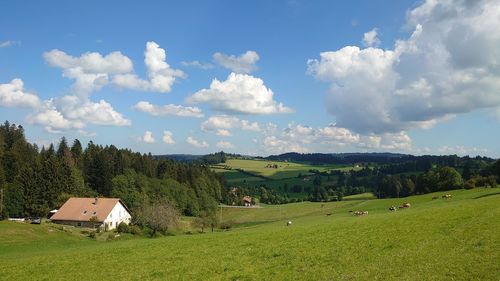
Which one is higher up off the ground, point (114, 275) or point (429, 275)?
point (429, 275)

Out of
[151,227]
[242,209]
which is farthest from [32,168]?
[242,209]

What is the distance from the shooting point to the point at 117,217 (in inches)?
4119

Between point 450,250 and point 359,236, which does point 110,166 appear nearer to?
point 359,236

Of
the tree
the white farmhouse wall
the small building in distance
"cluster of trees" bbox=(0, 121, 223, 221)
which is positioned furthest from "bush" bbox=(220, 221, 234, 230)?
Answer: the small building in distance

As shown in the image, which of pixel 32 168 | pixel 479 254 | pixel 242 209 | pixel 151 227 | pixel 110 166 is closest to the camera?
pixel 479 254

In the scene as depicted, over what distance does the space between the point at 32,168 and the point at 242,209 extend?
7101cm

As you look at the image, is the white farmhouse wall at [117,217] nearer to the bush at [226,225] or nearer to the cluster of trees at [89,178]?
the cluster of trees at [89,178]

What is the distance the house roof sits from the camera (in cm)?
9819

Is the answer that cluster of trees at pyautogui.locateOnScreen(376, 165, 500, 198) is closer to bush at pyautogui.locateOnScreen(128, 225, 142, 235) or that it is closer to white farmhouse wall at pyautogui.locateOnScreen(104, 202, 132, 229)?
bush at pyautogui.locateOnScreen(128, 225, 142, 235)

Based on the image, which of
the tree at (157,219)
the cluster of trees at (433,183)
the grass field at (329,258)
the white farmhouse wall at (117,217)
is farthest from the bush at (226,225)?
the grass field at (329,258)

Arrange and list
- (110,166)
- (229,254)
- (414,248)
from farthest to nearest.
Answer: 1. (110,166)
2. (229,254)
3. (414,248)

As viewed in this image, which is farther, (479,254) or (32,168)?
(32,168)

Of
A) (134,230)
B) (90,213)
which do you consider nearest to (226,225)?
(134,230)

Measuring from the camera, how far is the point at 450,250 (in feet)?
77.2
